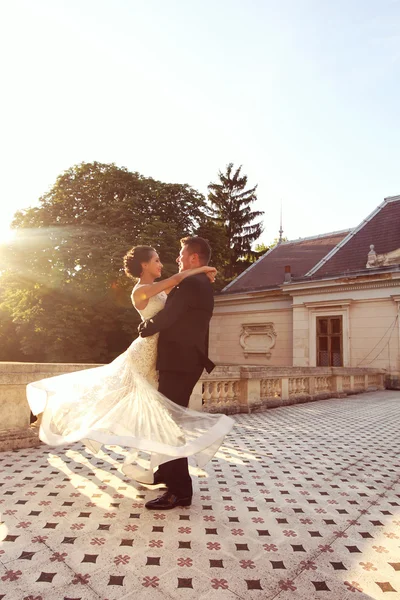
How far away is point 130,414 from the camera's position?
3367mm

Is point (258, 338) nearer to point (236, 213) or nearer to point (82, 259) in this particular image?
point (82, 259)

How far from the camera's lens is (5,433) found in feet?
18.9

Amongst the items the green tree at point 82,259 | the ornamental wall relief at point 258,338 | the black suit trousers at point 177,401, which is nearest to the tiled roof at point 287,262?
the ornamental wall relief at point 258,338

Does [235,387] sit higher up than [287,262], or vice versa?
[287,262]

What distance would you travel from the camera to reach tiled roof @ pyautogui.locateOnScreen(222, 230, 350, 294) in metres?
25.8

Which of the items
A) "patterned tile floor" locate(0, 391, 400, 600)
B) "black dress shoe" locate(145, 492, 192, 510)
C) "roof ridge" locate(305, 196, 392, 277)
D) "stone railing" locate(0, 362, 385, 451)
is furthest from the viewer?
"roof ridge" locate(305, 196, 392, 277)

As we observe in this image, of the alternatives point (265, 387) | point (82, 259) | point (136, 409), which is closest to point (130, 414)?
point (136, 409)

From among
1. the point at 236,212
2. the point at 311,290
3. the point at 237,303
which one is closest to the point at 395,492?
the point at 311,290

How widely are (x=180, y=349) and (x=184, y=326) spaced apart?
21cm

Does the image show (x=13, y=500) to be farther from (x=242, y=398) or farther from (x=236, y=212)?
(x=236, y=212)

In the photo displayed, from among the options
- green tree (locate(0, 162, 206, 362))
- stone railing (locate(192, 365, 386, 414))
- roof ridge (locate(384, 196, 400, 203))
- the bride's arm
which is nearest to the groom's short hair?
the bride's arm

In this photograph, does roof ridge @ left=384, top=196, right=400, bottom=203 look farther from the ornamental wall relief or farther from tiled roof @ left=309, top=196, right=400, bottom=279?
the ornamental wall relief

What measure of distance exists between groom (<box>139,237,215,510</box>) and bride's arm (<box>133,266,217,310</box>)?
0.16ft

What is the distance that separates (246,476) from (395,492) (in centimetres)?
170
